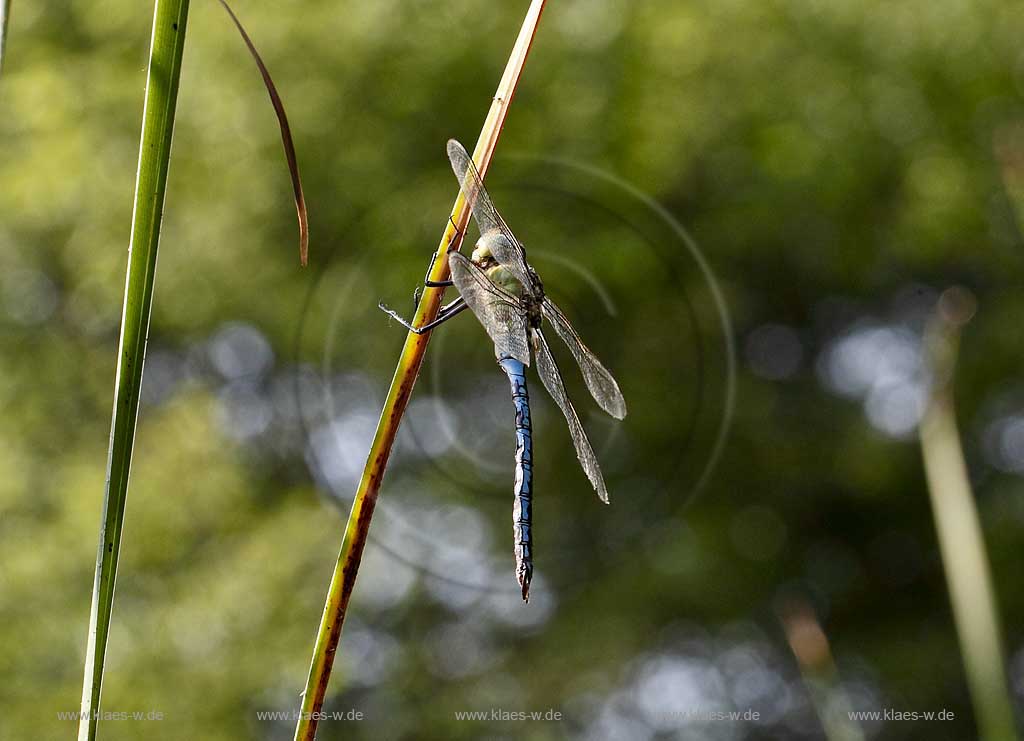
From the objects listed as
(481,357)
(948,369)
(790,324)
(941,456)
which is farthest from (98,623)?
(790,324)

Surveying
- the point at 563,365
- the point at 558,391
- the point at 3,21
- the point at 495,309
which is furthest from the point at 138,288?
the point at 563,365

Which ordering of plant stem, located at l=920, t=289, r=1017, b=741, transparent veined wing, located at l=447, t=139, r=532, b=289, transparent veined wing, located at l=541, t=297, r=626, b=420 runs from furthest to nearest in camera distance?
transparent veined wing, located at l=541, t=297, r=626, b=420 < transparent veined wing, located at l=447, t=139, r=532, b=289 < plant stem, located at l=920, t=289, r=1017, b=741

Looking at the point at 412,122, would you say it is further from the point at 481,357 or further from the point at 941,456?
the point at 941,456

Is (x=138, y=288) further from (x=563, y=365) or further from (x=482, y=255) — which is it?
(x=563, y=365)

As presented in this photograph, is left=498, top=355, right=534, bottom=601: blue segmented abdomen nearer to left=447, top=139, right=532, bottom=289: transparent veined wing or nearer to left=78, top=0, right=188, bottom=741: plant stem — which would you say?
left=447, top=139, right=532, bottom=289: transparent veined wing

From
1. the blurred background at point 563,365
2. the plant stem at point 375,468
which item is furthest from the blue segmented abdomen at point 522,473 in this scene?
the blurred background at point 563,365

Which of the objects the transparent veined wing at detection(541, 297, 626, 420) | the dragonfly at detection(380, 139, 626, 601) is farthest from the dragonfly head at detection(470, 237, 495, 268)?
the transparent veined wing at detection(541, 297, 626, 420)
